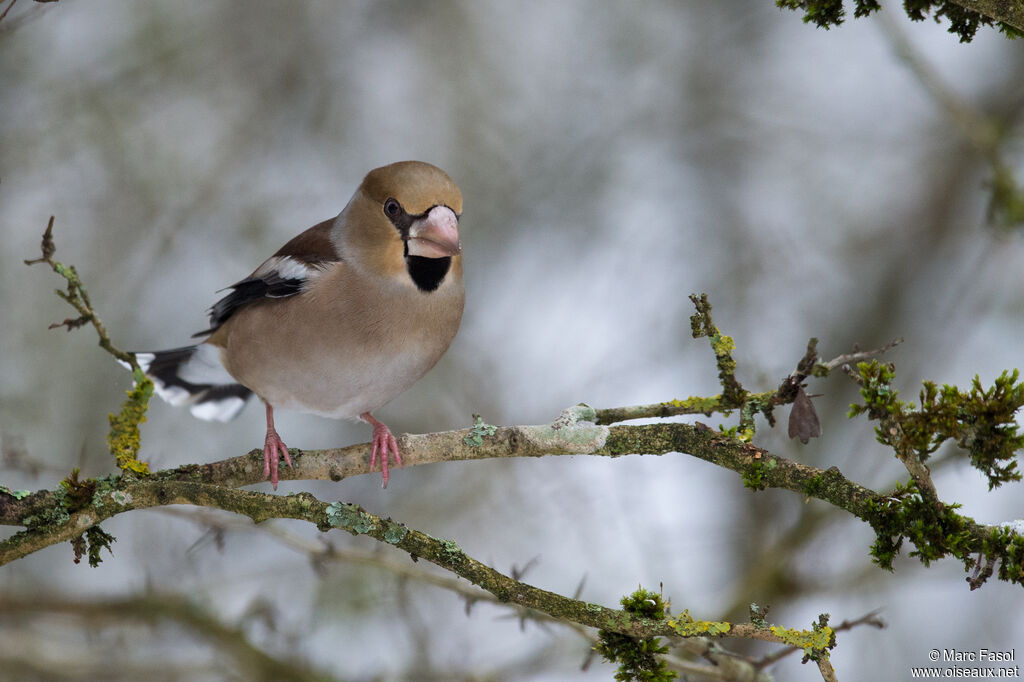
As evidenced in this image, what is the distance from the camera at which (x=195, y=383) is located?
4.88m

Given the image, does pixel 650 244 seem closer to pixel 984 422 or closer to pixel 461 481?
pixel 461 481

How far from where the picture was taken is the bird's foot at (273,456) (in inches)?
130

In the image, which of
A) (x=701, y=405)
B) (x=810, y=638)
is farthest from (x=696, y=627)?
(x=701, y=405)

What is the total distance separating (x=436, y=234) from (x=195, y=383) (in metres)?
2.18

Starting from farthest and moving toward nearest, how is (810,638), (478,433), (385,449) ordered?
(385,449)
(478,433)
(810,638)

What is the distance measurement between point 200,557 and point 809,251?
15.7 ft

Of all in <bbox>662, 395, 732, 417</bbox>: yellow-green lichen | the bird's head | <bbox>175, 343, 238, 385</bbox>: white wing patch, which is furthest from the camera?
<bbox>175, 343, 238, 385</bbox>: white wing patch

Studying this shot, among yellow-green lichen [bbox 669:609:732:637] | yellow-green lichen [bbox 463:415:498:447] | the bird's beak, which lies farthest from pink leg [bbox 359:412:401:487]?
yellow-green lichen [bbox 669:609:732:637]

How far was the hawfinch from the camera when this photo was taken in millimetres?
3485

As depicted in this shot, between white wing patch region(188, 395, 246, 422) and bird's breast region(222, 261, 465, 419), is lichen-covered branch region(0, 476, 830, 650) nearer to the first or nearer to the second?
bird's breast region(222, 261, 465, 419)

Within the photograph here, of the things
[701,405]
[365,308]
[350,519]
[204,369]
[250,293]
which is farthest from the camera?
[204,369]

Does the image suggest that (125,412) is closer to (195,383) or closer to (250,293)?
(250,293)

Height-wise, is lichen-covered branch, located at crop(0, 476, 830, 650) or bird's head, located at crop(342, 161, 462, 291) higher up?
bird's head, located at crop(342, 161, 462, 291)

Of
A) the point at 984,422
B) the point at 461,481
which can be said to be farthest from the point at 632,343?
the point at 984,422
